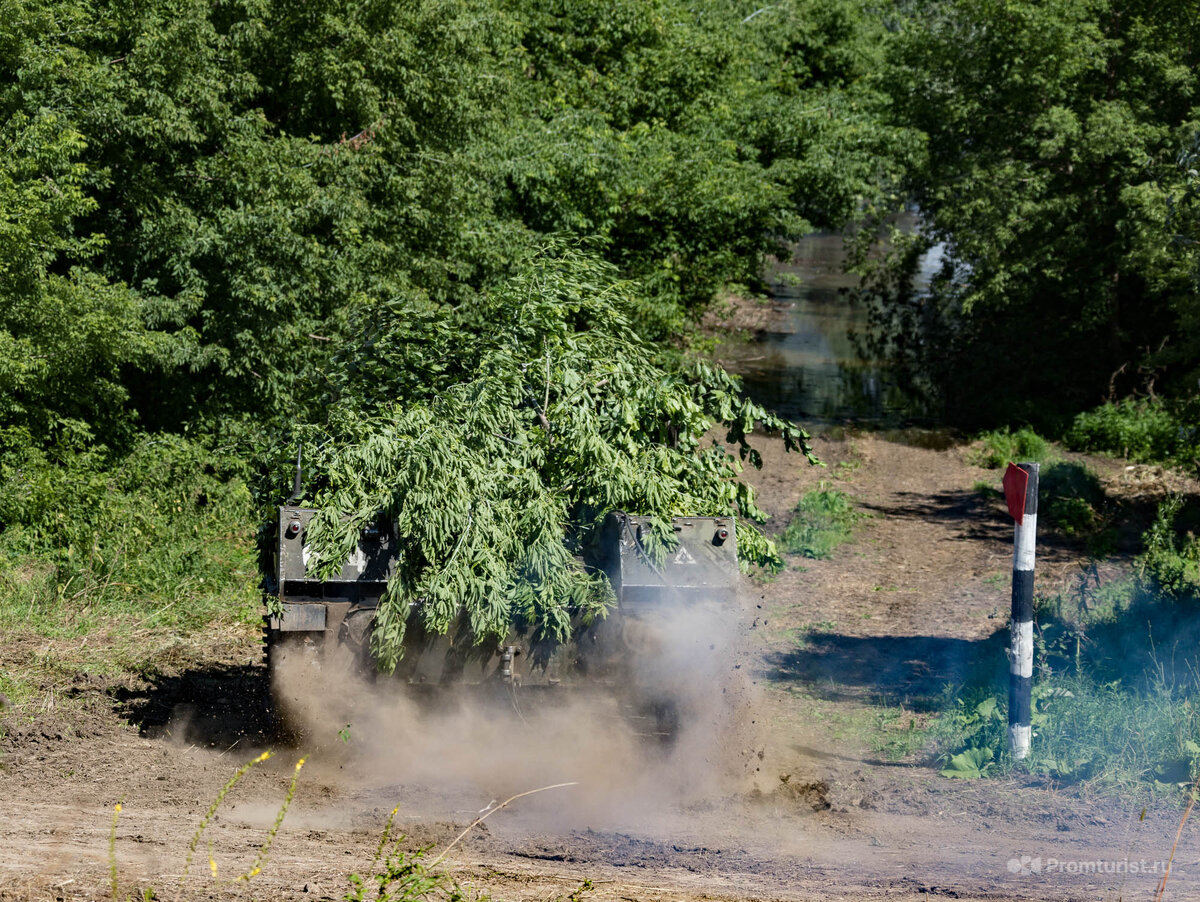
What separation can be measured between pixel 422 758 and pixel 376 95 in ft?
35.4

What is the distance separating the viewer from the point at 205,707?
8508 mm

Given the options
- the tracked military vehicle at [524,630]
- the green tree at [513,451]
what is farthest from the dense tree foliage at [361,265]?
the tracked military vehicle at [524,630]

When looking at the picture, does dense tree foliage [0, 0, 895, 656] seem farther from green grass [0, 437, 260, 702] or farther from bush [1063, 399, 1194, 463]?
bush [1063, 399, 1194, 463]

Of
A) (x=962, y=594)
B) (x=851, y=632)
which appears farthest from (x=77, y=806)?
(x=962, y=594)

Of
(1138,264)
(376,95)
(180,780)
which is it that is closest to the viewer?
(180,780)

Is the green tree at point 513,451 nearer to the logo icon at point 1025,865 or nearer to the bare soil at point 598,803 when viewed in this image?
the bare soil at point 598,803

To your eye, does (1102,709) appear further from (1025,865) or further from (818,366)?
(818,366)

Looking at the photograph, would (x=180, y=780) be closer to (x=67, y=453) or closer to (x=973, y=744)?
(x=973, y=744)

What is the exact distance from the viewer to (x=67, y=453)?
14.2 meters

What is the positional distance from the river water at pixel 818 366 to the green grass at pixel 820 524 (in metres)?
7.07

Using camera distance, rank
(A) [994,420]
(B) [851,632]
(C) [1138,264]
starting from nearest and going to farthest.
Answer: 1. (B) [851,632]
2. (C) [1138,264]
3. (A) [994,420]

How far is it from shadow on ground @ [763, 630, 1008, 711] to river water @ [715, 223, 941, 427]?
12939mm

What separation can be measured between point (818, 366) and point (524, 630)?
77.2ft

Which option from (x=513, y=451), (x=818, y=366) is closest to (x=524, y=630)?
(x=513, y=451)
